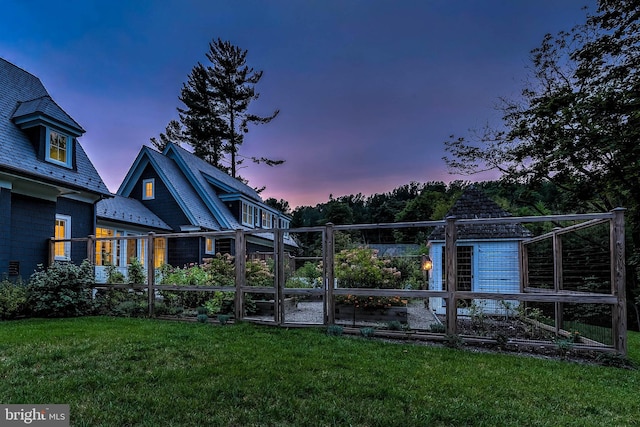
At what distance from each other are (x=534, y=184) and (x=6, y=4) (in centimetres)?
1863

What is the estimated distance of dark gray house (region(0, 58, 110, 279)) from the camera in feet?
27.1

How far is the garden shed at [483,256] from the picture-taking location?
28.8ft

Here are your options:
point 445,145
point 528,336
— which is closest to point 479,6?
point 445,145

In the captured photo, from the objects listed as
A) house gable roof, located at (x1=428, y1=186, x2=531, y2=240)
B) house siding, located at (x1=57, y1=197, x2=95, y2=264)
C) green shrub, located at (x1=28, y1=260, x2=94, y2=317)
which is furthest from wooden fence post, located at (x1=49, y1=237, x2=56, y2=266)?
house gable roof, located at (x1=428, y1=186, x2=531, y2=240)

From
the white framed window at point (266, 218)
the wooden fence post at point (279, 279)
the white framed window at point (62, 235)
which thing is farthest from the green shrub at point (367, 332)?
the white framed window at point (266, 218)

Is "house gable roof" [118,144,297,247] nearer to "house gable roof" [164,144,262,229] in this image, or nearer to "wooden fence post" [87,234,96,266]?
"house gable roof" [164,144,262,229]

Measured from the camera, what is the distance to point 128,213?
540 inches

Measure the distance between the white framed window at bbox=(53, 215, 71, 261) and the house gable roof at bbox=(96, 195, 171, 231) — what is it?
169 centimetres

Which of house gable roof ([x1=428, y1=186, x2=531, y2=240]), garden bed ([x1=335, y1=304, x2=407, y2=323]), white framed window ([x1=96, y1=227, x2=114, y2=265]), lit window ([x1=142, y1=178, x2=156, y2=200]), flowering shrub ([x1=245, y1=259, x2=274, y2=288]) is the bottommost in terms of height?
garden bed ([x1=335, y1=304, x2=407, y2=323])

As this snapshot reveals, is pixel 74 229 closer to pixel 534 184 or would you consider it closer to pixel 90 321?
pixel 90 321

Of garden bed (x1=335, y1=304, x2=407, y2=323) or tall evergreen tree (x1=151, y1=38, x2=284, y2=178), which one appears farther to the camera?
tall evergreen tree (x1=151, y1=38, x2=284, y2=178)

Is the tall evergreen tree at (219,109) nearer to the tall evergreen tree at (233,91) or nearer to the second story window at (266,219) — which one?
the tall evergreen tree at (233,91)

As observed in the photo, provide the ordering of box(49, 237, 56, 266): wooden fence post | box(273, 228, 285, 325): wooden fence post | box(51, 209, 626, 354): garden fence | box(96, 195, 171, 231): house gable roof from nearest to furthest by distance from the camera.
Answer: box(51, 209, 626, 354): garden fence < box(273, 228, 285, 325): wooden fence post < box(49, 237, 56, 266): wooden fence post < box(96, 195, 171, 231): house gable roof

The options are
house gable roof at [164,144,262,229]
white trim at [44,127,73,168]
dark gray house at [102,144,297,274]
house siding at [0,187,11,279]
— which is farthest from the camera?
house gable roof at [164,144,262,229]
